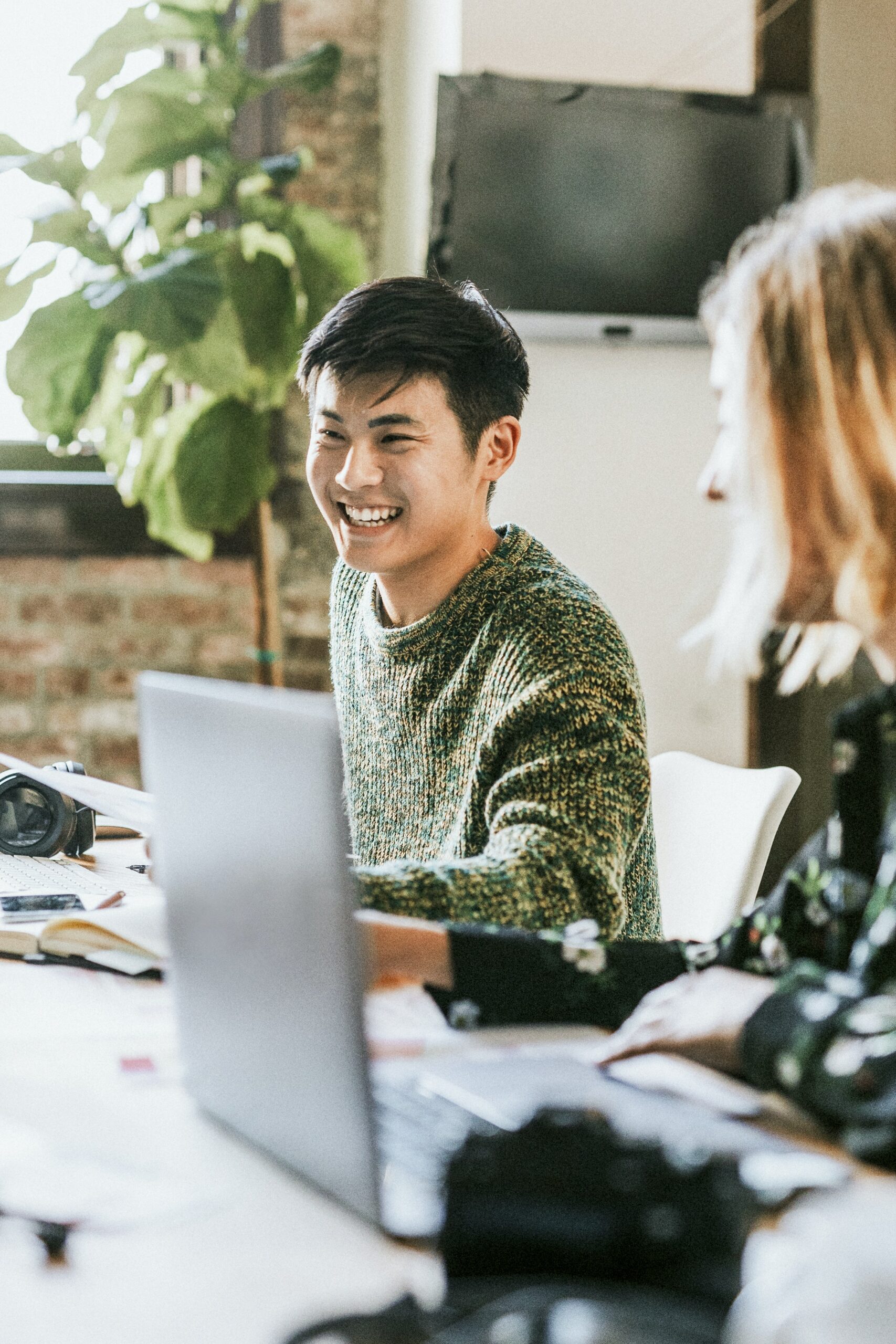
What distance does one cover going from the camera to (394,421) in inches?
60.2

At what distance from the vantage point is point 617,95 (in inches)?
120

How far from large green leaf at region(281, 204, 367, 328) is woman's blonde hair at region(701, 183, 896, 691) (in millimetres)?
1959

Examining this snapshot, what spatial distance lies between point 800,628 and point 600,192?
220 cm

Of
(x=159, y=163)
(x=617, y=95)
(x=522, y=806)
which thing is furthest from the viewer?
(x=617, y=95)

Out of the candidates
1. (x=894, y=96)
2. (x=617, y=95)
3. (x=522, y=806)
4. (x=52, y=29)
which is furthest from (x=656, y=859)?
(x=52, y=29)

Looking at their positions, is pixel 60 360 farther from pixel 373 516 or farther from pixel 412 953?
pixel 412 953

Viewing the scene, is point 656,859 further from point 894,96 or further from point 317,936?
point 894,96

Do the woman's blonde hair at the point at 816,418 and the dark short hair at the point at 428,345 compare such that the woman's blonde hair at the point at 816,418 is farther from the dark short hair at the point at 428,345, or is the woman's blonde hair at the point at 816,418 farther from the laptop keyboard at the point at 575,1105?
the dark short hair at the point at 428,345

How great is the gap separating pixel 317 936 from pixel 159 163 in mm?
2459

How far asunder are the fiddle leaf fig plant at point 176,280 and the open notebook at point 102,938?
1.69 metres

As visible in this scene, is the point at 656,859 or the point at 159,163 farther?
the point at 159,163

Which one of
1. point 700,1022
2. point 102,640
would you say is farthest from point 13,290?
point 700,1022

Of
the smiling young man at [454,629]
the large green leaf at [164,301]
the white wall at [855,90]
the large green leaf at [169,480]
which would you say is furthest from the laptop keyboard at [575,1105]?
the white wall at [855,90]

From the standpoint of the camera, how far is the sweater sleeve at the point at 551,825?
115 centimetres
